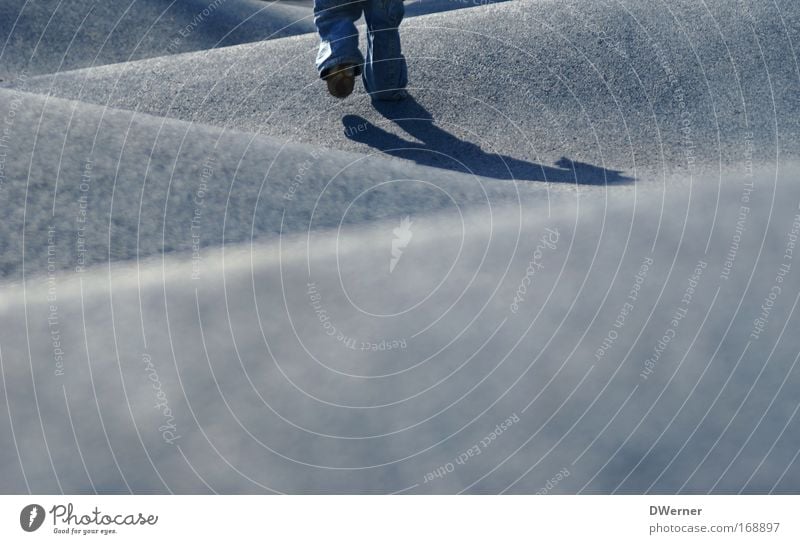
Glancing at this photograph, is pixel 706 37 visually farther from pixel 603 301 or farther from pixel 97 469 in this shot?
pixel 97 469

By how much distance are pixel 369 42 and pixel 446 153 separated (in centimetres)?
131

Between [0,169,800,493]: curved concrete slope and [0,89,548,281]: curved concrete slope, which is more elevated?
[0,89,548,281]: curved concrete slope

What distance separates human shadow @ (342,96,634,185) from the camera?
7.79 m

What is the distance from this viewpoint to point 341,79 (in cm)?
805

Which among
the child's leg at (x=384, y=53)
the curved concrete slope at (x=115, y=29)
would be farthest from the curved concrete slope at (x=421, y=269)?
the curved concrete slope at (x=115, y=29)

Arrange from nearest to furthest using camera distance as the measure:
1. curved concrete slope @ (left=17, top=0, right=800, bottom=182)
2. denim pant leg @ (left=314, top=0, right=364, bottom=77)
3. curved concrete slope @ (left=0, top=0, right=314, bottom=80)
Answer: denim pant leg @ (left=314, top=0, right=364, bottom=77)
curved concrete slope @ (left=17, top=0, right=800, bottom=182)
curved concrete slope @ (left=0, top=0, right=314, bottom=80)

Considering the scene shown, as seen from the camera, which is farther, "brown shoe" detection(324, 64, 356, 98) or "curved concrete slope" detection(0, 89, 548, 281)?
"brown shoe" detection(324, 64, 356, 98)

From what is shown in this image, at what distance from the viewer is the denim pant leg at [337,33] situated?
311 inches

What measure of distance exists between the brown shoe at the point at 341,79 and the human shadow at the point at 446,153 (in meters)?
0.42

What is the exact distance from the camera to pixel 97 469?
491 cm

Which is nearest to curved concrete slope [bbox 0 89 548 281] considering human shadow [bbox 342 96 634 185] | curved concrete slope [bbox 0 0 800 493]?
curved concrete slope [bbox 0 0 800 493]

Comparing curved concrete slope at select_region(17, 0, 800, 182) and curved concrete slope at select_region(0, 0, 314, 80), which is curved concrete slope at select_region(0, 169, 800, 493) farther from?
curved concrete slope at select_region(0, 0, 314, 80)

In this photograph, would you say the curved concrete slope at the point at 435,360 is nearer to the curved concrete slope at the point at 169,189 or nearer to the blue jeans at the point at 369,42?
the curved concrete slope at the point at 169,189

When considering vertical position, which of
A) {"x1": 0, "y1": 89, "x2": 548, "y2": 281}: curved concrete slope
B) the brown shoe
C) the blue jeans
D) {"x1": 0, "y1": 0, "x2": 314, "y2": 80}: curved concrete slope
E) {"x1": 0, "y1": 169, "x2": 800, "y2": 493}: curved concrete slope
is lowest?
{"x1": 0, "y1": 169, "x2": 800, "y2": 493}: curved concrete slope
